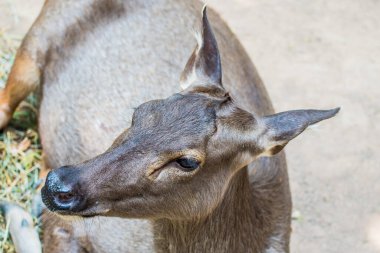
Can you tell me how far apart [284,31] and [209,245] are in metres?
3.70

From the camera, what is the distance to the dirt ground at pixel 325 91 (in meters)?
5.64

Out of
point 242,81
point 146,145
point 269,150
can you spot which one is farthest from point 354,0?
point 146,145

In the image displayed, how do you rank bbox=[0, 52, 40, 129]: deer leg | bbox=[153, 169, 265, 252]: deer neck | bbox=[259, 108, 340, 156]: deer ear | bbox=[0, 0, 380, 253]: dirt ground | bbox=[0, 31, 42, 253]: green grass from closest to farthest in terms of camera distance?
bbox=[259, 108, 340, 156]: deer ear
bbox=[153, 169, 265, 252]: deer neck
bbox=[0, 31, 42, 253]: green grass
bbox=[0, 52, 40, 129]: deer leg
bbox=[0, 0, 380, 253]: dirt ground

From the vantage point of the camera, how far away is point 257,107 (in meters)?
4.77

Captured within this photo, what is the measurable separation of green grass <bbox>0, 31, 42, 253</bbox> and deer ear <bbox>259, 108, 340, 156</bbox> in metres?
2.08

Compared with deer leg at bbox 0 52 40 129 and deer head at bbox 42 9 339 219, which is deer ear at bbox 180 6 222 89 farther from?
deer leg at bbox 0 52 40 129

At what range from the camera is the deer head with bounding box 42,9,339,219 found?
327 centimetres

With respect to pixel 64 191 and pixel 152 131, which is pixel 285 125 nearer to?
pixel 152 131

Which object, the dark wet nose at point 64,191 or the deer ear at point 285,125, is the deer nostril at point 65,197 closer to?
the dark wet nose at point 64,191

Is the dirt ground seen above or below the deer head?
below

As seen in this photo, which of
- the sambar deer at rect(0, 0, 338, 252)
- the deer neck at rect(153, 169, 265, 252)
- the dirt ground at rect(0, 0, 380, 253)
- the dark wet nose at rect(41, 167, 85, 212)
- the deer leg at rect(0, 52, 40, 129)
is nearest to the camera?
the dark wet nose at rect(41, 167, 85, 212)

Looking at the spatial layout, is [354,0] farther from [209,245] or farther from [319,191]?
[209,245]

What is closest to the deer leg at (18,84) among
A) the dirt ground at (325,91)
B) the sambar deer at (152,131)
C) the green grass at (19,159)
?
the sambar deer at (152,131)

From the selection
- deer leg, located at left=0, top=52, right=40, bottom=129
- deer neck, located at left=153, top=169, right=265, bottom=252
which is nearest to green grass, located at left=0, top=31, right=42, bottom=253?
deer leg, located at left=0, top=52, right=40, bottom=129
